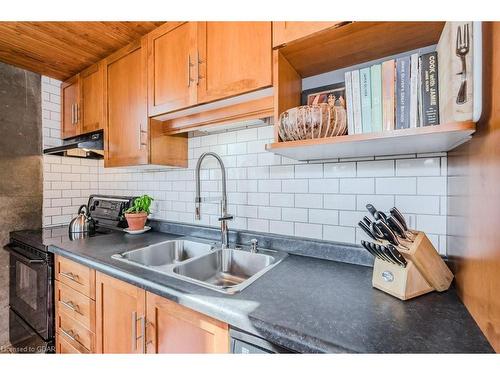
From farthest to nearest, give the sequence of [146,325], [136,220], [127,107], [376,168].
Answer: [136,220] < [127,107] < [376,168] < [146,325]

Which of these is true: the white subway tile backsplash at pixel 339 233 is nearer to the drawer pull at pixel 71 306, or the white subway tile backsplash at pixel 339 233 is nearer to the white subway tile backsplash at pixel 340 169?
the white subway tile backsplash at pixel 340 169

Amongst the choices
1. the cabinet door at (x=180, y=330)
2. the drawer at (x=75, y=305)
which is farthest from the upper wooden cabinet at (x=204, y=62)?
the drawer at (x=75, y=305)

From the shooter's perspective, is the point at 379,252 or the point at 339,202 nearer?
the point at 379,252

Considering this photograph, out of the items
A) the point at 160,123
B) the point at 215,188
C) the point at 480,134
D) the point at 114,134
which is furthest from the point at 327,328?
the point at 114,134

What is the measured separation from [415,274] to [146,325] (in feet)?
3.30

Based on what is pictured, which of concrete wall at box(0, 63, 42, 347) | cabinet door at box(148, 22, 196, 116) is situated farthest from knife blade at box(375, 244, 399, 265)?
concrete wall at box(0, 63, 42, 347)

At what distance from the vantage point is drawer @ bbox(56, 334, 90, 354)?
4.17 feet

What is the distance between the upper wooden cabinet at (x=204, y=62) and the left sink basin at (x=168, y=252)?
80 centimetres

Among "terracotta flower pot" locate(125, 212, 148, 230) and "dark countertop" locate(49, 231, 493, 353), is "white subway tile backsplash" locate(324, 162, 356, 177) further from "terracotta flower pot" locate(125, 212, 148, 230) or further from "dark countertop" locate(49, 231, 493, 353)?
"terracotta flower pot" locate(125, 212, 148, 230)

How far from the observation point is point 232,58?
1.12 metres

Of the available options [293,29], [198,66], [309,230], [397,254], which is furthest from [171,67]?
[397,254]

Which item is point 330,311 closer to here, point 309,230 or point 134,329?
point 309,230
